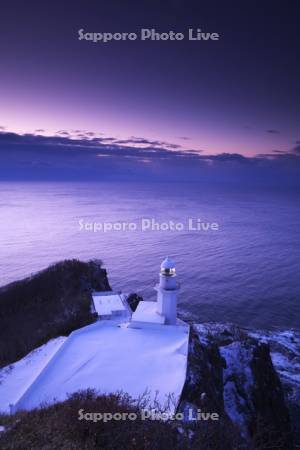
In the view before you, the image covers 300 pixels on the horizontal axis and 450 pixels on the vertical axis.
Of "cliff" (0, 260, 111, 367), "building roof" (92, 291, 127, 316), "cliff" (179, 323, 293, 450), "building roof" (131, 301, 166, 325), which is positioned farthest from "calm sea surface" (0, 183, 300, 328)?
"cliff" (179, 323, 293, 450)

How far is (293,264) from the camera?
50438 mm

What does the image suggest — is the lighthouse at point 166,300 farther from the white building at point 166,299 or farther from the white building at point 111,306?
the white building at point 111,306

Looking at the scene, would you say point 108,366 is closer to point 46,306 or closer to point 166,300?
point 166,300

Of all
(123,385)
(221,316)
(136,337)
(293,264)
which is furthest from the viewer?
(293,264)

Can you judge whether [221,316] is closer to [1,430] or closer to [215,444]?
[215,444]

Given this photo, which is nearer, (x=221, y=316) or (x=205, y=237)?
(x=221, y=316)

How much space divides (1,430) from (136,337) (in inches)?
342

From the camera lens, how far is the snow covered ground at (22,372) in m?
13.6

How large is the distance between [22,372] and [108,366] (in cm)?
459

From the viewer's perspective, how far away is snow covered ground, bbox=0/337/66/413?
44.5ft

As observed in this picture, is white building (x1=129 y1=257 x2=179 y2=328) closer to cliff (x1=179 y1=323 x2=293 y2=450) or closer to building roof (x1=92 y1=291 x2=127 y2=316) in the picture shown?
cliff (x1=179 y1=323 x2=293 y2=450)

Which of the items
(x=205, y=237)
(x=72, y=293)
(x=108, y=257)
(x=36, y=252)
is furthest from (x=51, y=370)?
(x=205, y=237)

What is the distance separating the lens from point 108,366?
14.5 metres

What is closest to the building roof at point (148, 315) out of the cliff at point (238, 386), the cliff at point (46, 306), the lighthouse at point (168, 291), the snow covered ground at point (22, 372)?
the lighthouse at point (168, 291)
